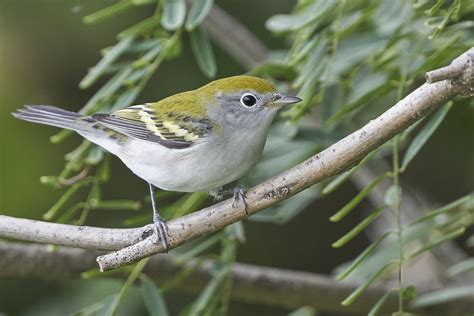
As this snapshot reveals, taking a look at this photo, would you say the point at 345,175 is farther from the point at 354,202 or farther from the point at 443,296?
the point at 443,296

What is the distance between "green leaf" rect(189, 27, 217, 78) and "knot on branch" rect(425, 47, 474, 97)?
1.11 m

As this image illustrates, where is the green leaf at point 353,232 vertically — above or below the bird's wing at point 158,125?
below

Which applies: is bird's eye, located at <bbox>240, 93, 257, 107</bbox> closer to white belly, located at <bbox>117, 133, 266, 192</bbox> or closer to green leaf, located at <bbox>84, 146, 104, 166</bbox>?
white belly, located at <bbox>117, 133, 266, 192</bbox>

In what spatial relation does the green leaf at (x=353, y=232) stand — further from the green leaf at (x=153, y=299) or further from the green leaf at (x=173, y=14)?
the green leaf at (x=173, y=14)

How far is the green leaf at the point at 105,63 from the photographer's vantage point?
8.90 feet

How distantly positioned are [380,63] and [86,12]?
1.77m

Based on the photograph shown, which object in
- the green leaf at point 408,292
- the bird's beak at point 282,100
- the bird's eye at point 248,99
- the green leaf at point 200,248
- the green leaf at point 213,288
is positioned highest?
the bird's eye at point 248,99

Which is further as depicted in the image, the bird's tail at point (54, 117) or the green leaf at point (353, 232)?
the bird's tail at point (54, 117)

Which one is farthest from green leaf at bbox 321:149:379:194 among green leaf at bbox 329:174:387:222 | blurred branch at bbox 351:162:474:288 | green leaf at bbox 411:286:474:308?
blurred branch at bbox 351:162:474:288

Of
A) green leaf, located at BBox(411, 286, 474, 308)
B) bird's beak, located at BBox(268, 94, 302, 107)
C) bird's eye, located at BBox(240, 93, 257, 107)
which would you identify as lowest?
green leaf, located at BBox(411, 286, 474, 308)

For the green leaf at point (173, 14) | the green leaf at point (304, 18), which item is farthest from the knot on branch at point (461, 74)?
the green leaf at point (173, 14)

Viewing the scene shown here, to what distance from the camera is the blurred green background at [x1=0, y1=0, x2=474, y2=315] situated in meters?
3.89

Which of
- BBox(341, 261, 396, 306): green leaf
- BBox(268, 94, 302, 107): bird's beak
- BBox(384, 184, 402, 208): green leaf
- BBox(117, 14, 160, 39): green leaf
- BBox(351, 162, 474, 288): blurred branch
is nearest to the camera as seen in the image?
BBox(341, 261, 396, 306): green leaf

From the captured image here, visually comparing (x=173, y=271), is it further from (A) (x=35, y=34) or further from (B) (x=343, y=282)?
(A) (x=35, y=34)
